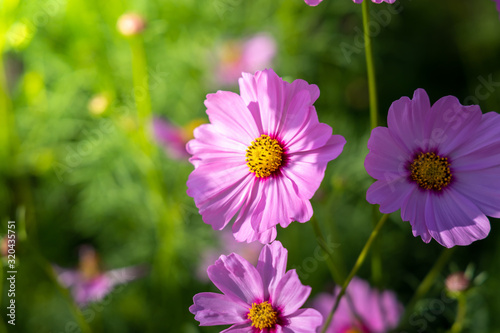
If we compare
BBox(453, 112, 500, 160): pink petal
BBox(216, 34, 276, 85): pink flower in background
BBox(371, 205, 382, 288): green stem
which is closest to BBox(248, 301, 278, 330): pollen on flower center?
BBox(371, 205, 382, 288): green stem

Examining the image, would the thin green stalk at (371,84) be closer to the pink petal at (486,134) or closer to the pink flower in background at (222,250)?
the pink petal at (486,134)

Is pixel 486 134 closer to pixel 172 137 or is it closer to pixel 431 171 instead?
pixel 431 171

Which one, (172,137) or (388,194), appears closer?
(388,194)

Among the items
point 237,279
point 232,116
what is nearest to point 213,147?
point 232,116

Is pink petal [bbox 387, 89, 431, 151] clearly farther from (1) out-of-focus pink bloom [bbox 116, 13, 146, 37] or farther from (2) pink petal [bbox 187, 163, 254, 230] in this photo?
(1) out-of-focus pink bloom [bbox 116, 13, 146, 37]

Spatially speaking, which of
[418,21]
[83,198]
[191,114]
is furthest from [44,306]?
[418,21]

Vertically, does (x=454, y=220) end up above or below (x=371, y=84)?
below

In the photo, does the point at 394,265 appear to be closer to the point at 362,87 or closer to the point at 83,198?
the point at 362,87
